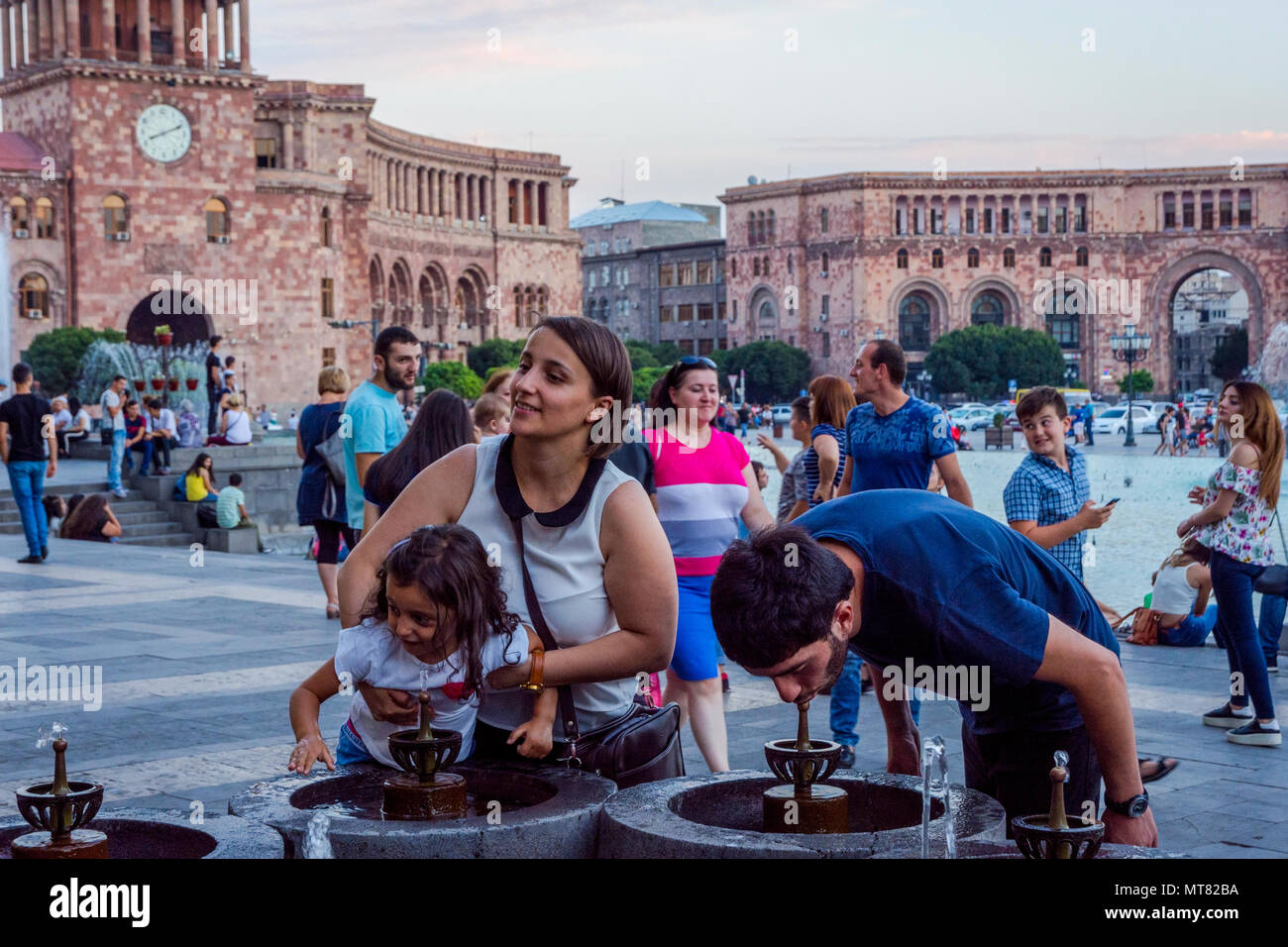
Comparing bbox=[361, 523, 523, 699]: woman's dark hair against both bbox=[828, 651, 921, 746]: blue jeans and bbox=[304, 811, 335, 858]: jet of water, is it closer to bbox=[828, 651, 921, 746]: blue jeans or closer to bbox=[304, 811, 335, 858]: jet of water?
→ bbox=[304, 811, 335, 858]: jet of water

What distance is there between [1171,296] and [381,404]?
8717 centimetres

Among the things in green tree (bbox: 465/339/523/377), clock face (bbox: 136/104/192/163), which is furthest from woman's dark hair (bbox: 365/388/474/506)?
green tree (bbox: 465/339/523/377)

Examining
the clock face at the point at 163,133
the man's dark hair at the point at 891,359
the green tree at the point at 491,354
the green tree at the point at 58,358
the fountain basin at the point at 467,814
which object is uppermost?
the clock face at the point at 163,133

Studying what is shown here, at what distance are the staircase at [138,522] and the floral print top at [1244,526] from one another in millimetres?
14676

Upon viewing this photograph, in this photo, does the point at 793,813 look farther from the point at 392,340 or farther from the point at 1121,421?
the point at 1121,421

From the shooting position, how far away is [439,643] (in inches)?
117

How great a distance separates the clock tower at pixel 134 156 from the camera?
157 feet

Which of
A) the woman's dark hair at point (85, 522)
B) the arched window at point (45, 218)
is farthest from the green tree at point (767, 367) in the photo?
the woman's dark hair at point (85, 522)

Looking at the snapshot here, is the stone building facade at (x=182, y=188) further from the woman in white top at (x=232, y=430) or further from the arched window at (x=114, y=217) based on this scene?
the woman in white top at (x=232, y=430)

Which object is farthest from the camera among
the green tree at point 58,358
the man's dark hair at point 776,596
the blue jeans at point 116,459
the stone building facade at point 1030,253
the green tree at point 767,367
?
the stone building facade at point 1030,253

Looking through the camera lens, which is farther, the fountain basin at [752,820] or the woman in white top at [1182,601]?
the woman in white top at [1182,601]

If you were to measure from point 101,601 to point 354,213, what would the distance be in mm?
46747

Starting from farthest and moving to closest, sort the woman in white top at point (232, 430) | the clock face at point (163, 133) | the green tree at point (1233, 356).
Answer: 1. the green tree at point (1233, 356)
2. the clock face at point (163, 133)
3. the woman in white top at point (232, 430)

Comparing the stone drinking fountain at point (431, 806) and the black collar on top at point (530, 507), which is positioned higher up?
the black collar on top at point (530, 507)
